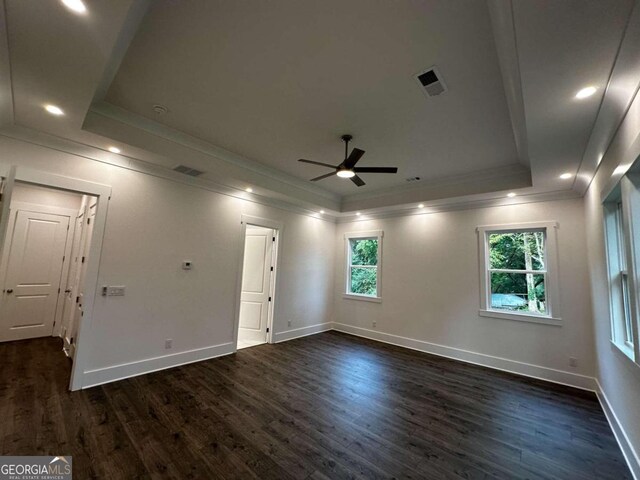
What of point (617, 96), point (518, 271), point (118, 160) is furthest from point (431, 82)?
point (118, 160)

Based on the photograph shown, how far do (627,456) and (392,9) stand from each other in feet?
13.1

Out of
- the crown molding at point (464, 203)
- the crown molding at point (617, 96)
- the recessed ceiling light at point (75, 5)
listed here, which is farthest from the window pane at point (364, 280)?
the recessed ceiling light at point (75, 5)

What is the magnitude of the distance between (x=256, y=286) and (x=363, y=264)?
8.24 ft

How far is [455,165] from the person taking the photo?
4.22 metres

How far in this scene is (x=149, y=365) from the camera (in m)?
3.70

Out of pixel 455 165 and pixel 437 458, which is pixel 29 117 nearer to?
pixel 437 458

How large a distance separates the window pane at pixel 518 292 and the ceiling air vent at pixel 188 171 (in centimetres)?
504

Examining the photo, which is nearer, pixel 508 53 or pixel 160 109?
pixel 508 53

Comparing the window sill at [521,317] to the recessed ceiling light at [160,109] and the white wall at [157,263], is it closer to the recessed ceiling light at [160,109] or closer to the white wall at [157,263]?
the white wall at [157,263]

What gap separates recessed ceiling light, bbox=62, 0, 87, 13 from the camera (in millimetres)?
1426

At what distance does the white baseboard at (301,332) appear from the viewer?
5465 millimetres

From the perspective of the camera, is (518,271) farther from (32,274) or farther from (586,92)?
(32,274)

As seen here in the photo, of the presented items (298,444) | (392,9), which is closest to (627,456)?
(298,444)

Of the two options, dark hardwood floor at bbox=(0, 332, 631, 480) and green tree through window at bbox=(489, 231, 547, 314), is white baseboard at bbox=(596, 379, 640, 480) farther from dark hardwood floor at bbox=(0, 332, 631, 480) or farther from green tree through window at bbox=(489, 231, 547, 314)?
green tree through window at bbox=(489, 231, 547, 314)
